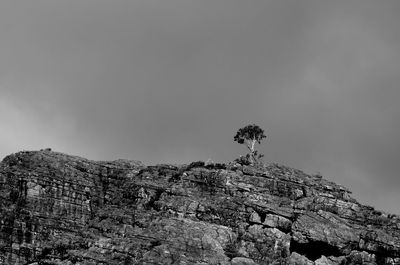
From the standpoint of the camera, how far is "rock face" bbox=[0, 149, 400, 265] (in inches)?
4294

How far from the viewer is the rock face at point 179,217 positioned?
358ft

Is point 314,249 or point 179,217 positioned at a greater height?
point 179,217

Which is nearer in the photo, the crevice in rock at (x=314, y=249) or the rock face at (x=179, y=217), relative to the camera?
the rock face at (x=179, y=217)

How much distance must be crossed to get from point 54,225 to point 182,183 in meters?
20.9

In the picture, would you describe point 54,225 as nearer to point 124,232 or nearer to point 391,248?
point 124,232

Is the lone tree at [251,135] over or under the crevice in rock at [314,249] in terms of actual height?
over

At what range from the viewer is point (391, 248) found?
115 meters

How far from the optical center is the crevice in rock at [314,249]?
114438mm

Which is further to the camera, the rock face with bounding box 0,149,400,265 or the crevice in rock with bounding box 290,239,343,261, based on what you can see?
the crevice in rock with bounding box 290,239,343,261

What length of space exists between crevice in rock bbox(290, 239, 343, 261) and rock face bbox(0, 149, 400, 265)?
147mm

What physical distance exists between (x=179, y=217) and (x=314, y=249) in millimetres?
20333

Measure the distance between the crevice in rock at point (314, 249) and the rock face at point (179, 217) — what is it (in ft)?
0.48

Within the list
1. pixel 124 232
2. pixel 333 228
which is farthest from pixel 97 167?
pixel 333 228

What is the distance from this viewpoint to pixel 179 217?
115 meters
